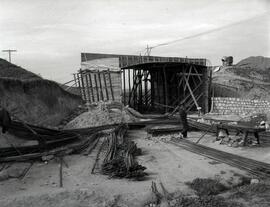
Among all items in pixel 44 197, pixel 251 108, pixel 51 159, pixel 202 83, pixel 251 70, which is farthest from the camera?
pixel 251 70

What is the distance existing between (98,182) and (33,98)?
1167 cm

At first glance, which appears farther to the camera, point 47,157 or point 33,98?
point 33,98

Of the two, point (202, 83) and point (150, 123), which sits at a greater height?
point (202, 83)

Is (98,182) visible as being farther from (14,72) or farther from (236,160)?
(14,72)

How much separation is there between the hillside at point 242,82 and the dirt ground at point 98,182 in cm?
1685

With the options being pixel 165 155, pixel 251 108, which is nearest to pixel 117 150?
pixel 165 155

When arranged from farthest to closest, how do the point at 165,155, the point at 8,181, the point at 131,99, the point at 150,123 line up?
the point at 131,99 → the point at 150,123 → the point at 165,155 → the point at 8,181

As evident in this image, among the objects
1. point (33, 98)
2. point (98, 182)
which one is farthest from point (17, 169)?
point (33, 98)

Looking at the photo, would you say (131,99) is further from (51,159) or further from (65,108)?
(51,159)

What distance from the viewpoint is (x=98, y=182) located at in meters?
7.59

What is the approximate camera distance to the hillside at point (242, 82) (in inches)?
1030

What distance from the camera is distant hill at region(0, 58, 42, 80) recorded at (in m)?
21.2

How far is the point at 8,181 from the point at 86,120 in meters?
10.3

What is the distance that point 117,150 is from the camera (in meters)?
10.5
